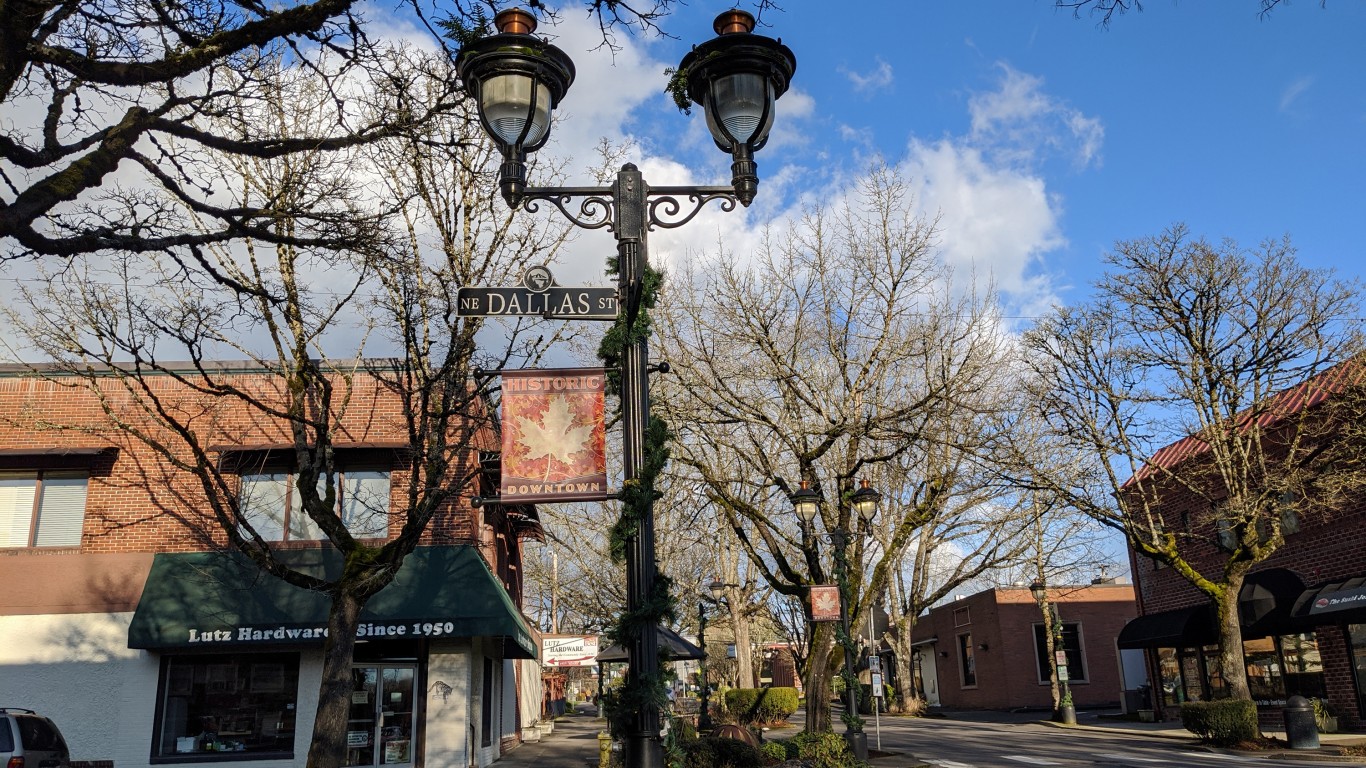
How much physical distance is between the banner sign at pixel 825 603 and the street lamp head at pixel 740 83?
10.9m

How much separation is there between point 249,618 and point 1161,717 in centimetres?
2773

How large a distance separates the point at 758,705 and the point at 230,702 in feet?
66.3

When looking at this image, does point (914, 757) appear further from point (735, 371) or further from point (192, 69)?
point (192, 69)

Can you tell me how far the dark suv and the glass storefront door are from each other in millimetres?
5081

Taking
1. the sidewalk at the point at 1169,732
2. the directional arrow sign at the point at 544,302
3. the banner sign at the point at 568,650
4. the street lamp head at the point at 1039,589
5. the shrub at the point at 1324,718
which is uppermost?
the directional arrow sign at the point at 544,302

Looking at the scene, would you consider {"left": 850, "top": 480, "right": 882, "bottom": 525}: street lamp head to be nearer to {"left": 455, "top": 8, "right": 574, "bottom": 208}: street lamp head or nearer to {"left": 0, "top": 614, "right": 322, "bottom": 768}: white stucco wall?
{"left": 0, "top": 614, "right": 322, "bottom": 768}: white stucco wall

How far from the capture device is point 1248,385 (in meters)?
21.7

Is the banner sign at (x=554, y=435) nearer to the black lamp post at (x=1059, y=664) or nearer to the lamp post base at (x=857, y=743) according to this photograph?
the lamp post base at (x=857, y=743)

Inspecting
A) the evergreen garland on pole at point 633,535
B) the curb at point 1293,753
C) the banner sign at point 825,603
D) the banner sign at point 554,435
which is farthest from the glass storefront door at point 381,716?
the curb at point 1293,753

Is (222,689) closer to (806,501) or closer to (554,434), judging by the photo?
(806,501)

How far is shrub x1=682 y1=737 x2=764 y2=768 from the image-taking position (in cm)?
1498

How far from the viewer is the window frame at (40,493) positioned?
59.5 feet

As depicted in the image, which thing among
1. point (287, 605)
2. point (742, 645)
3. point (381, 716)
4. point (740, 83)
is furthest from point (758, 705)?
point (740, 83)

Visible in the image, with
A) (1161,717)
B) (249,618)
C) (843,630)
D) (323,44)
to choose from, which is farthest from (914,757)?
(323,44)
